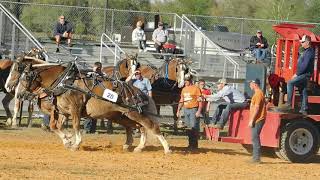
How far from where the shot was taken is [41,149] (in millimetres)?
17422

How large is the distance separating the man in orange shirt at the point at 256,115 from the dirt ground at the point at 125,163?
1.35 feet

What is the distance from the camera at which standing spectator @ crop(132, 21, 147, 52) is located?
28.0m

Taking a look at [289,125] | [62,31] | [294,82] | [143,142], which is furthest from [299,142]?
[62,31]

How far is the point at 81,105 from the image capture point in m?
17.7

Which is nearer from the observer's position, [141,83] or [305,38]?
[305,38]

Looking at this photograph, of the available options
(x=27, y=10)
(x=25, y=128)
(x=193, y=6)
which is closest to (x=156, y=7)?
(x=193, y=6)

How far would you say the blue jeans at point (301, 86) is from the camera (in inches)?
685

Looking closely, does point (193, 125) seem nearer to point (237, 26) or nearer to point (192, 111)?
point (192, 111)

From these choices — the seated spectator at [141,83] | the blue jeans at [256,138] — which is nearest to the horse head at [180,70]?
the seated spectator at [141,83]

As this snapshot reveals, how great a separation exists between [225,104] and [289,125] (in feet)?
6.82

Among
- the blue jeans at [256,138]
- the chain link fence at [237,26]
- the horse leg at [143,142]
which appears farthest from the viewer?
the chain link fence at [237,26]

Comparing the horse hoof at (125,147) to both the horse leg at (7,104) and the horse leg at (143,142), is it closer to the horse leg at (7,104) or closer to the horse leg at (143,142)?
the horse leg at (143,142)

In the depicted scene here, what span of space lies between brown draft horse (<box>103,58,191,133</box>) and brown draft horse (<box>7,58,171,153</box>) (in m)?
4.79

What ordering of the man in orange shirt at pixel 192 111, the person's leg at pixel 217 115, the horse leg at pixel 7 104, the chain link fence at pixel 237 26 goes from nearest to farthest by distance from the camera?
1. the person's leg at pixel 217 115
2. the man in orange shirt at pixel 192 111
3. the horse leg at pixel 7 104
4. the chain link fence at pixel 237 26
